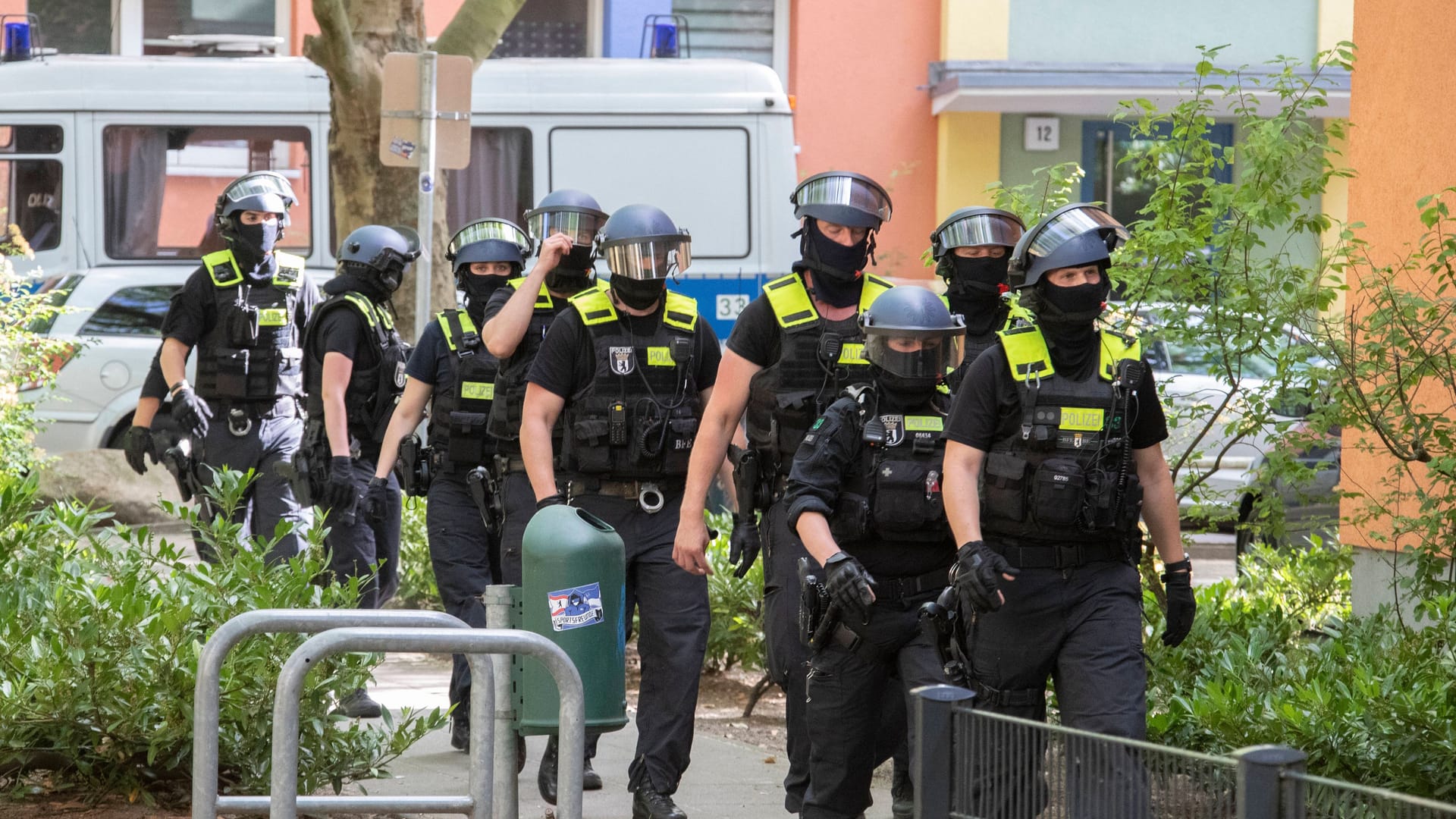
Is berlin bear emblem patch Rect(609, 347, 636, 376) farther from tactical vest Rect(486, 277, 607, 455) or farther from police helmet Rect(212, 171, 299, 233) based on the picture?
police helmet Rect(212, 171, 299, 233)

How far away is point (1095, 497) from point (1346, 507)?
334cm

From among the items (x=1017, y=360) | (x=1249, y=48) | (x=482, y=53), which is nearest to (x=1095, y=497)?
(x=1017, y=360)

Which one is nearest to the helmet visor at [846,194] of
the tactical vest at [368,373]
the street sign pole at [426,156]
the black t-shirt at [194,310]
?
the tactical vest at [368,373]

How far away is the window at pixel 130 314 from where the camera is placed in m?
13.1

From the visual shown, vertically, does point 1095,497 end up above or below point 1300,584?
above

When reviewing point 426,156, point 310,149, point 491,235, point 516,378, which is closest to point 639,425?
point 516,378

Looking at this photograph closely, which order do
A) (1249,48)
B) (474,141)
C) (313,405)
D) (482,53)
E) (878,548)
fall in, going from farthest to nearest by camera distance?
(1249,48) → (474,141) → (482,53) → (313,405) → (878,548)

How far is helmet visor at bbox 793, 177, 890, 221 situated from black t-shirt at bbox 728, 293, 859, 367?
1.07 ft

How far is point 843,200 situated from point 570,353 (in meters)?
1.04

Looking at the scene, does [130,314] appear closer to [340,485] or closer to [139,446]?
[139,446]

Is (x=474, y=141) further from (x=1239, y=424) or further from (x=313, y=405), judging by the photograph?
(x=1239, y=424)

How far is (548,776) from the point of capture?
5582 mm

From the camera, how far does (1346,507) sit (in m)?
7.35

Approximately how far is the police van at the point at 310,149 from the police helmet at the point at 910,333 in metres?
8.83
